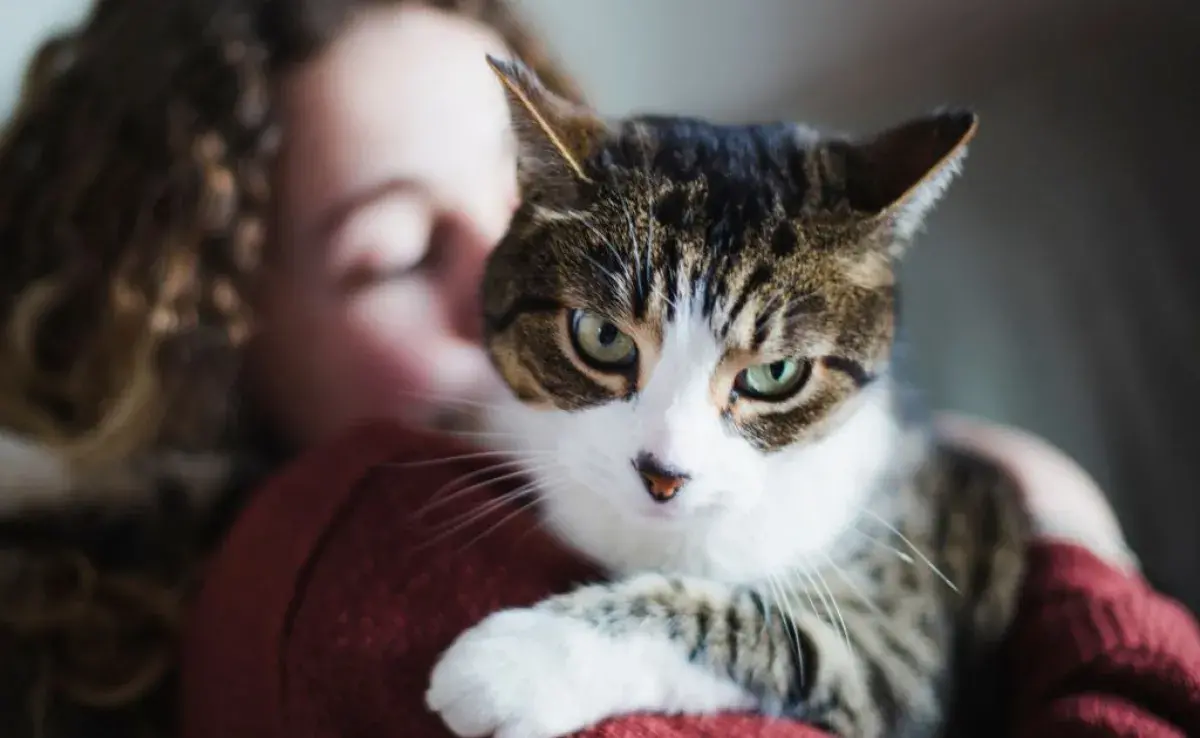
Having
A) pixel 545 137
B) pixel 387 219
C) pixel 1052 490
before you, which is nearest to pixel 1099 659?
pixel 1052 490

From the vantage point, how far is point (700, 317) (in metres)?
0.70

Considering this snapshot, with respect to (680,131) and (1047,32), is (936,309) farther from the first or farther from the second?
(680,131)

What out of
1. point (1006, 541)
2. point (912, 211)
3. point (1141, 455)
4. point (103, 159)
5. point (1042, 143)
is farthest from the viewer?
point (1042, 143)

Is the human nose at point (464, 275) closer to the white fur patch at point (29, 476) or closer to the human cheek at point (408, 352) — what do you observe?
the human cheek at point (408, 352)

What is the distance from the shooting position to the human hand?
0.98 meters

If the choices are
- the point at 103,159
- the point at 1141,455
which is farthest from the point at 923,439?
the point at 103,159

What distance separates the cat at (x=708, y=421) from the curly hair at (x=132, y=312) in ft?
1.22

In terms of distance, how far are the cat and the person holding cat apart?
97 mm

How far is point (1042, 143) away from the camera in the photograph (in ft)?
4.30

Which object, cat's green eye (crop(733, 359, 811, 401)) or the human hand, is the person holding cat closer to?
the human hand

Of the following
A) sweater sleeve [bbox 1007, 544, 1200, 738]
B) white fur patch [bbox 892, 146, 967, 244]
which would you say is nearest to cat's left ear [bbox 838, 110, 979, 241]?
white fur patch [bbox 892, 146, 967, 244]

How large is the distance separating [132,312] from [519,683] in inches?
24.8

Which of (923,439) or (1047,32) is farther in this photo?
(1047,32)

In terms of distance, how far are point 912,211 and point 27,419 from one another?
0.89 m
